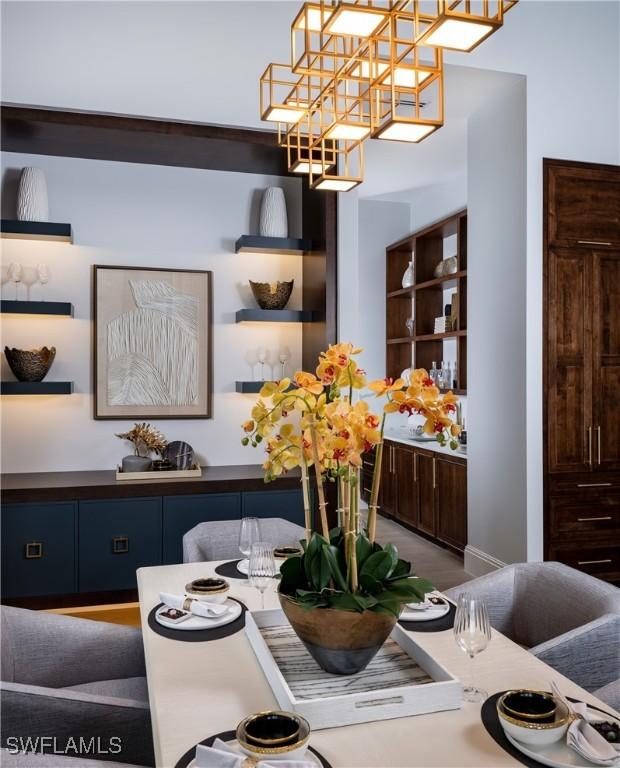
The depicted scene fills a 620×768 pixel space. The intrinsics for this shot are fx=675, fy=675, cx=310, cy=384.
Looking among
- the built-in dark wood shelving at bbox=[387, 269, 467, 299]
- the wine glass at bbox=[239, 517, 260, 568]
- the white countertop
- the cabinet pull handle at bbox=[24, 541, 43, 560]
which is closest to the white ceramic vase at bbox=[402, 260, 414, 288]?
the built-in dark wood shelving at bbox=[387, 269, 467, 299]

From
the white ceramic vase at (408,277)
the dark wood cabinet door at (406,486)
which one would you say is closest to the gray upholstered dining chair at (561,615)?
the dark wood cabinet door at (406,486)

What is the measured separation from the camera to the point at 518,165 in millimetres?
3977

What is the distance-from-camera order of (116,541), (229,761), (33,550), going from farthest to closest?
(116,541)
(33,550)
(229,761)

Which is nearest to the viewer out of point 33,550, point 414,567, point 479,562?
point 33,550

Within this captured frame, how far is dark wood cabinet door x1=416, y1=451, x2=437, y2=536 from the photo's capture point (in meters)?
5.23

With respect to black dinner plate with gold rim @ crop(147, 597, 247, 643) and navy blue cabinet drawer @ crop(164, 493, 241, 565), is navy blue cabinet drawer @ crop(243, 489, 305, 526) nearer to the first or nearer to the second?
navy blue cabinet drawer @ crop(164, 493, 241, 565)

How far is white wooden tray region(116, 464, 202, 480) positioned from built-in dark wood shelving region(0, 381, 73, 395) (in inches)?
20.9

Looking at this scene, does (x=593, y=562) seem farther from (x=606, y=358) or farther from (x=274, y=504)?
(x=274, y=504)

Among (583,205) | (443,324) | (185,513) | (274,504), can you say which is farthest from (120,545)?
(443,324)

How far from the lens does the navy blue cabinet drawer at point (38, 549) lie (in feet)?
11.1

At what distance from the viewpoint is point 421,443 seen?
556cm

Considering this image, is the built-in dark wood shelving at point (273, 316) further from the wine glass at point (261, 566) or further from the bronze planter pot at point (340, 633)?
the bronze planter pot at point (340, 633)

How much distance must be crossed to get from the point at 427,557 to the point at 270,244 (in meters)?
2.51

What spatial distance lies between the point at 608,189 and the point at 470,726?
362 cm
